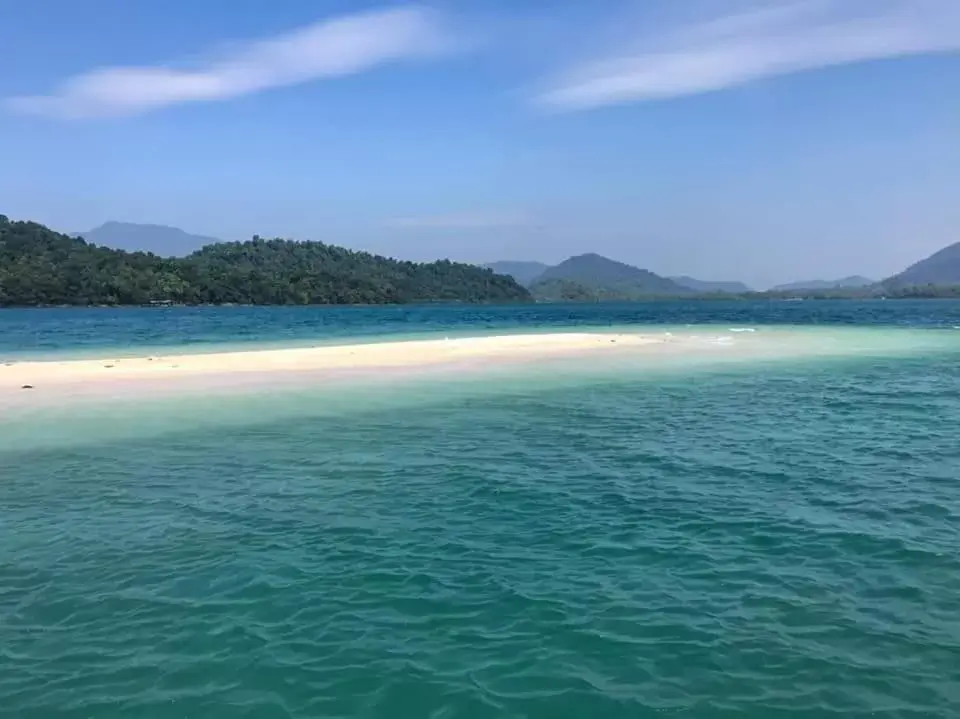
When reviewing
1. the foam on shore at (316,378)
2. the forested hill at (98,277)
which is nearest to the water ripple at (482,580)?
the foam on shore at (316,378)

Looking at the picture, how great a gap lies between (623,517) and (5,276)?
168164 millimetres

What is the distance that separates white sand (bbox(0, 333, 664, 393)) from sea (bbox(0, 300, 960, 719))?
10.6 meters

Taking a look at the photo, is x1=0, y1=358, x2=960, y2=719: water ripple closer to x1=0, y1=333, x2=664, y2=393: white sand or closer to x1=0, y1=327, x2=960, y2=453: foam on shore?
x1=0, y1=327, x2=960, y2=453: foam on shore

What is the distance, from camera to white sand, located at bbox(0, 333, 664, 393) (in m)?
30.7

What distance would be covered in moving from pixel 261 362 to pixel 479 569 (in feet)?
99.6

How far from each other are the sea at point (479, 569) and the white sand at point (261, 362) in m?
10.6

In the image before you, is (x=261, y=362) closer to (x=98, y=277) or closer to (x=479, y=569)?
(x=479, y=569)

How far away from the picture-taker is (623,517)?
38.4 ft

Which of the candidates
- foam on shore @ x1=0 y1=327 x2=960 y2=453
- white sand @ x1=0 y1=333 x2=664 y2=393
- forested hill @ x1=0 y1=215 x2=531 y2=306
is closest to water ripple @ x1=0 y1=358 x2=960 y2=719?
foam on shore @ x1=0 y1=327 x2=960 y2=453

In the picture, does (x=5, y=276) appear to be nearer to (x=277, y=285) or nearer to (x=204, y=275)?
(x=204, y=275)

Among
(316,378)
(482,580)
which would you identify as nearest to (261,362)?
(316,378)

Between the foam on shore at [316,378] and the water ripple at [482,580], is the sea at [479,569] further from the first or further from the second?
the foam on shore at [316,378]

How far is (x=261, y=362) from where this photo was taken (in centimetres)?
3794

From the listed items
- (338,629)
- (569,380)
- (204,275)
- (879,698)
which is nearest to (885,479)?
(879,698)
